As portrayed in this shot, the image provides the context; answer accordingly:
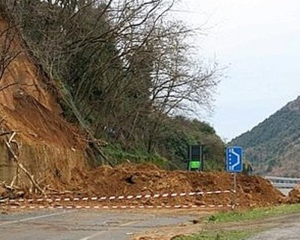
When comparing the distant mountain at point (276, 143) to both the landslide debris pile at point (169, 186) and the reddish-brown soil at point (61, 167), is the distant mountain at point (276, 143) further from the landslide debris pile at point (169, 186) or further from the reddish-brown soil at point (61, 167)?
the landslide debris pile at point (169, 186)

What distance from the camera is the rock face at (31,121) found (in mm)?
32906

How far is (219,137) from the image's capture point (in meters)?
65.5

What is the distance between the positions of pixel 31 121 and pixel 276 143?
65.3m

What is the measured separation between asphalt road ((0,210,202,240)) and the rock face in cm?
637

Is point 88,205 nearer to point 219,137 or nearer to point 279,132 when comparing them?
point 219,137

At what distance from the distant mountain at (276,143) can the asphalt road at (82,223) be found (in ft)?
182

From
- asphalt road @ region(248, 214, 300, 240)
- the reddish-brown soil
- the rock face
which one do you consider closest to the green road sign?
the reddish-brown soil

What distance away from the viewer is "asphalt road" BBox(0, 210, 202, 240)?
18941mm

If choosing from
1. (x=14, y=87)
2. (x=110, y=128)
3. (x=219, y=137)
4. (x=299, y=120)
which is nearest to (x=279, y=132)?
(x=299, y=120)

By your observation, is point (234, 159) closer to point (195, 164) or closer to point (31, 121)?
point (31, 121)

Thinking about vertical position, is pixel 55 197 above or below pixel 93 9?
below

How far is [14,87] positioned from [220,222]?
17.7m

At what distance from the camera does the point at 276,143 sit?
98438mm

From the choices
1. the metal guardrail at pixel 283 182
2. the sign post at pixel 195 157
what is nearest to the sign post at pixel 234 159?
the sign post at pixel 195 157
